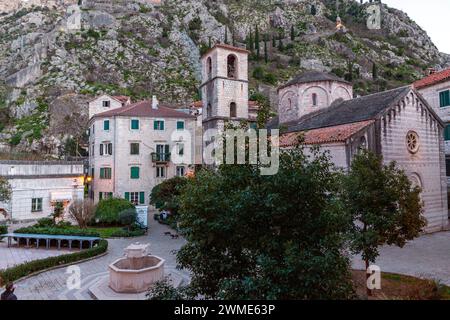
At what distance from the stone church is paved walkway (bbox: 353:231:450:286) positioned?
182 inches

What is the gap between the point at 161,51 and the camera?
277 ft

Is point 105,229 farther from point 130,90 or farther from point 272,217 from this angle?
point 130,90

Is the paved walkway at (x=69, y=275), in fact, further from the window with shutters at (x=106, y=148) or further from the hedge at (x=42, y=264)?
the window with shutters at (x=106, y=148)

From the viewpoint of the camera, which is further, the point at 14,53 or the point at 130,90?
the point at 14,53

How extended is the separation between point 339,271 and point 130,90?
227ft

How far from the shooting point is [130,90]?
227 ft

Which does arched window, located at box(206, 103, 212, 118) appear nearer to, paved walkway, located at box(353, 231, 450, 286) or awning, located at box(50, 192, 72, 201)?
awning, located at box(50, 192, 72, 201)

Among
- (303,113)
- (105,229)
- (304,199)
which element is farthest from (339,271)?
(303,113)

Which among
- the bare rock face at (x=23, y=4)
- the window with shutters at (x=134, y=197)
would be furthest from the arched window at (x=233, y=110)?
the bare rock face at (x=23, y=4)

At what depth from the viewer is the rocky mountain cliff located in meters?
62.8

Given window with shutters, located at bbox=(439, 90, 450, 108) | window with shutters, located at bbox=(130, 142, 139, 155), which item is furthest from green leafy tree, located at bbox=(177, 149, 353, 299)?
window with shutters, located at bbox=(130, 142, 139, 155)

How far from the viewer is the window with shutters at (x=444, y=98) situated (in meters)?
29.2

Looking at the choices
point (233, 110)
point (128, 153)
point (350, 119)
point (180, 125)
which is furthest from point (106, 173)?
point (350, 119)
